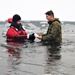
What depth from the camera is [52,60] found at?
8.09m

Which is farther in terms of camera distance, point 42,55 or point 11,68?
point 42,55

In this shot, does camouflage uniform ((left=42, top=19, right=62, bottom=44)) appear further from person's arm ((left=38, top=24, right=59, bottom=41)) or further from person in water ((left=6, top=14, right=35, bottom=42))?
person in water ((left=6, top=14, right=35, bottom=42))

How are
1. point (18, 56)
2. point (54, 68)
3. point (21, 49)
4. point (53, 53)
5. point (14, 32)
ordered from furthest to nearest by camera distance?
point (14, 32) < point (21, 49) < point (53, 53) < point (18, 56) < point (54, 68)

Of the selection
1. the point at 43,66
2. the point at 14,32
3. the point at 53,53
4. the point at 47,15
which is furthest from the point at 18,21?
the point at 43,66

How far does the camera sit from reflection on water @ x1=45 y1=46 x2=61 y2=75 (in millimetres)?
6862

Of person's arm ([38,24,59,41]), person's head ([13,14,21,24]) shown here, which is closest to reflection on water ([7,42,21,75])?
person's arm ([38,24,59,41])

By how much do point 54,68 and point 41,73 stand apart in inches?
21.3

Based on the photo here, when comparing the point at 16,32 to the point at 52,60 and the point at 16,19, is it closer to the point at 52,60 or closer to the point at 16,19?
the point at 16,19

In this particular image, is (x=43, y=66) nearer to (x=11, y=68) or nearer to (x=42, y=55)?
(x=11, y=68)

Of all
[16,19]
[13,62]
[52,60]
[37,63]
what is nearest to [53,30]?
[16,19]

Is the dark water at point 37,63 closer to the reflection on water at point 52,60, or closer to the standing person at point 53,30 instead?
the reflection on water at point 52,60

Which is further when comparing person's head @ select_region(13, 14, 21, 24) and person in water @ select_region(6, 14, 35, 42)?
person's head @ select_region(13, 14, 21, 24)

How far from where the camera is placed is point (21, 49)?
1045 cm

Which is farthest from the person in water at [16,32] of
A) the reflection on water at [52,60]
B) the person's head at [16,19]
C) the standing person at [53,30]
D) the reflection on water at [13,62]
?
the reflection on water at [13,62]
